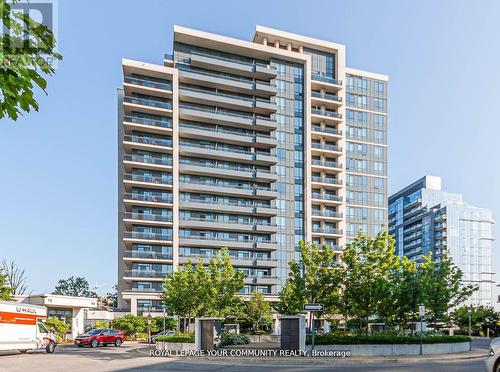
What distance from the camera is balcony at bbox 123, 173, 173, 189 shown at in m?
70.2

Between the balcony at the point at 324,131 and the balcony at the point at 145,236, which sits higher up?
the balcony at the point at 324,131

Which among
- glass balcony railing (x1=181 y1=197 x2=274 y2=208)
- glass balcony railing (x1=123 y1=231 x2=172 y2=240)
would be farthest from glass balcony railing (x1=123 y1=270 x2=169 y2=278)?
glass balcony railing (x1=181 y1=197 x2=274 y2=208)

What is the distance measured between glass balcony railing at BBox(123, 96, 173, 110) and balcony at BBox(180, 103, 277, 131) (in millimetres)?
2383

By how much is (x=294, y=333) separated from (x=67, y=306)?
37.4 m

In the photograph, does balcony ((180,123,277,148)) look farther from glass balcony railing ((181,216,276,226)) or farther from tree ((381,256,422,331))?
tree ((381,256,422,331))

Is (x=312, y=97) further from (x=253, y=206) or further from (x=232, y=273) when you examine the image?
(x=232, y=273)

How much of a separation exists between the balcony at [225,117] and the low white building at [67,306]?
31730 mm

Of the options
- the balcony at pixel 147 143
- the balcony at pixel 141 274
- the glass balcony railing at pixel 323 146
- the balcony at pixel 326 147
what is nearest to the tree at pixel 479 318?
the balcony at pixel 326 147

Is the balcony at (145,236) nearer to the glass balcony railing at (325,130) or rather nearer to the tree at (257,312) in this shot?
the tree at (257,312)

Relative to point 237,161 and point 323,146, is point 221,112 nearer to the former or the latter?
point 237,161

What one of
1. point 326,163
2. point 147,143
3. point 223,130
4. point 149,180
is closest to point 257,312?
point 149,180

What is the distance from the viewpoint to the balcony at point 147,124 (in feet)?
233

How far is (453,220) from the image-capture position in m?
140

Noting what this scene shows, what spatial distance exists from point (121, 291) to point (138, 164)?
19.6 m
